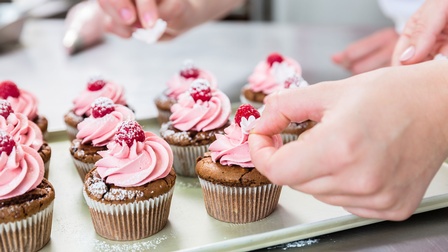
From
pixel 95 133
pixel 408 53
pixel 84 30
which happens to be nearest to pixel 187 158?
pixel 95 133

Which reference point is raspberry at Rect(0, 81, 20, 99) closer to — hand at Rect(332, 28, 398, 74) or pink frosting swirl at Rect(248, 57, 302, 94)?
pink frosting swirl at Rect(248, 57, 302, 94)

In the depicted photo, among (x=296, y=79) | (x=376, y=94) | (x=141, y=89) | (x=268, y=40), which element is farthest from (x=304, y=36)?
(x=376, y=94)

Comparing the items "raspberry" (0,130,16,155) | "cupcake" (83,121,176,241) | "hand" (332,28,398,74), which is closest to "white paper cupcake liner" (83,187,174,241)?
"cupcake" (83,121,176,241)

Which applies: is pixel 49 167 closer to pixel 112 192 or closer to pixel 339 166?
pixel 112 192

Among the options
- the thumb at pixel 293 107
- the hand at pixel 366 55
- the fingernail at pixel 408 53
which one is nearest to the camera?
the thumb at pixel 293 107

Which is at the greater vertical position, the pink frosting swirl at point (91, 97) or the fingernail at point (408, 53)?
the fingernail at point (408, 53)

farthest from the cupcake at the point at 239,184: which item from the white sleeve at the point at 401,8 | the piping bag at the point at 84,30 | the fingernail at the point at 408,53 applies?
the piping bag at the point at 84,30

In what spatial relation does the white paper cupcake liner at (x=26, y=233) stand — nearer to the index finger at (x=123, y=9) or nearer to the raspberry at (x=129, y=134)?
the raspberry at (x=129, y=134)
